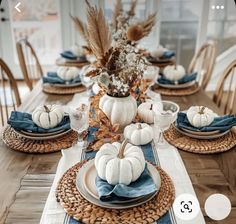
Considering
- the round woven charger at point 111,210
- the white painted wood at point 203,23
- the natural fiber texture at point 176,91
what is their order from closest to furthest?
the round woven charger at point 111,210, the natural fiber texture at point 176,91, the white painted wood at point 203,23

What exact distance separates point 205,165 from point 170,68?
3.03ft

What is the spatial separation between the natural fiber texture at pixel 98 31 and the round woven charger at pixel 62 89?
2.11 ft

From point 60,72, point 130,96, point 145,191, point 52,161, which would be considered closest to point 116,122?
point 130,96

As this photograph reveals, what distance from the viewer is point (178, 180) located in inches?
37.8

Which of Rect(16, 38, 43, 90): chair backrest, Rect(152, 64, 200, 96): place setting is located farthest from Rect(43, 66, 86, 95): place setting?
Rect(152, 64, 200, 96): place setting

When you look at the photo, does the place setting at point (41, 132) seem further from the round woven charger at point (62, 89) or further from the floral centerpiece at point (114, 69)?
the round woven charger at point (62, 89)

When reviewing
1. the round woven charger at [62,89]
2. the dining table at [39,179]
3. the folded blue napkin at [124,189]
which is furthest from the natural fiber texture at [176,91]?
the folded blue napkin at [124,189]

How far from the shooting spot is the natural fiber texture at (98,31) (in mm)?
1106

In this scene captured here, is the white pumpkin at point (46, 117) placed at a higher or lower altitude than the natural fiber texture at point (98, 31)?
lower

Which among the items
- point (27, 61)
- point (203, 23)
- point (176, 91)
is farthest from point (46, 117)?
point (203, 23)

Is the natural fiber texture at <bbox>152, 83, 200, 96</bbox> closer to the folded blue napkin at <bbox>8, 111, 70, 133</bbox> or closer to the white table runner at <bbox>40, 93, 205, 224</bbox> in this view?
the white table runner at <bbox>40, 93, 205, 224</bbox>

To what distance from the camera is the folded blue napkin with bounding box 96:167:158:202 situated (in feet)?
2.65

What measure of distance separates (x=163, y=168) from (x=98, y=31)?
0.52 m

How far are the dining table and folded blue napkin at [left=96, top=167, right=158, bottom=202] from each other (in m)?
0.15
